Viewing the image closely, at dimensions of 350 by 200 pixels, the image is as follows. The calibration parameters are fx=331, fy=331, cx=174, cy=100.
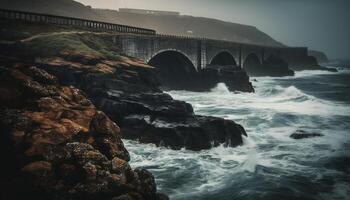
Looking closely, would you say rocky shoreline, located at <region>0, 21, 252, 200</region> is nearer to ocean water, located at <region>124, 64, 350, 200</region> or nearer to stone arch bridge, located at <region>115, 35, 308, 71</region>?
ocean water, located at <region>124, 64, 350, 200</region>

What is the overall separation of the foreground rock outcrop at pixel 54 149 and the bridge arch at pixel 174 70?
138 feet

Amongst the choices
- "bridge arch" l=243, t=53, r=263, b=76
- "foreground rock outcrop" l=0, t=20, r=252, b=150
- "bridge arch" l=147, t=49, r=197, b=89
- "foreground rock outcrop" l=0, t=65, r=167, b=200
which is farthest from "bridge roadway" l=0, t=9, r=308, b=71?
"foreground rock outcrop" l=0, t=65, r=167, b=200

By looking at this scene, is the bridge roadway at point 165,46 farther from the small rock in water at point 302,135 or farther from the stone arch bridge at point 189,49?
the small rock in water at point 302,135

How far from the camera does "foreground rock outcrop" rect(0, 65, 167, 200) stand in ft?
42.3

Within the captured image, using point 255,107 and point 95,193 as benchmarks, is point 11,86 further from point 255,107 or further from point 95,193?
point 255,107

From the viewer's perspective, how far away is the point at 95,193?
1284cm

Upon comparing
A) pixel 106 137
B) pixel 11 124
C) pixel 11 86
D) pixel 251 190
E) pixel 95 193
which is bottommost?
pixel 251 190

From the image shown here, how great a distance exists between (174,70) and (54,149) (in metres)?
49.7

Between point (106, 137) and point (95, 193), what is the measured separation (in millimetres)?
5090

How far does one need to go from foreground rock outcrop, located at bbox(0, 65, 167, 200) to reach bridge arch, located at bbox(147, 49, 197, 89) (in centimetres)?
Answer: 4206

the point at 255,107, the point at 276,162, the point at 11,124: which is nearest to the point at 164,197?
the point at 11,124

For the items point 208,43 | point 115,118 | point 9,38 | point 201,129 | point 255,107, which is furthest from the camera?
point 208,43

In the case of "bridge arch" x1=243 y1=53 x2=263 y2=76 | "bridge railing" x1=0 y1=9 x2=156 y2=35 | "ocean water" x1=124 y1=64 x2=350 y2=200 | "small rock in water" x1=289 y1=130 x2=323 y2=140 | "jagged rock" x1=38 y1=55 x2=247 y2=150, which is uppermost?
"bridge railing" x1=0 y1=9 x2=156 y2=35

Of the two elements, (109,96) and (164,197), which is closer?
(164,197)
